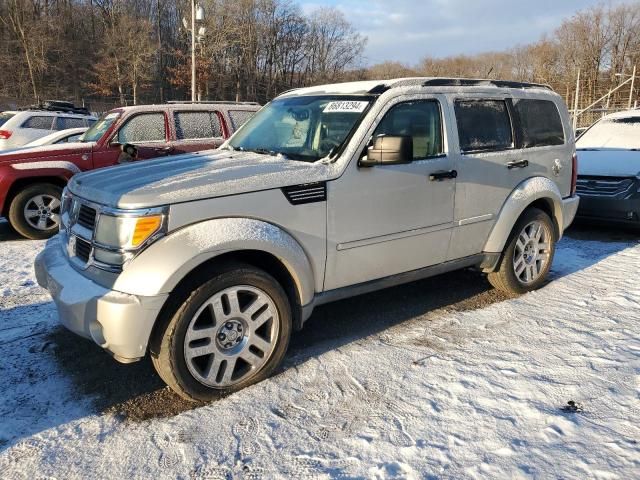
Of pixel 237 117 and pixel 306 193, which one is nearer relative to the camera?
pixel 306 193

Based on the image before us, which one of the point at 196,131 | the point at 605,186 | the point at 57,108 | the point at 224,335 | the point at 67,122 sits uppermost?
the point at 57,108

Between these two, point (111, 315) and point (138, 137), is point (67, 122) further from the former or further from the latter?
point (111, 315)

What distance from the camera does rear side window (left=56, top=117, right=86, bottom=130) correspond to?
1487cm

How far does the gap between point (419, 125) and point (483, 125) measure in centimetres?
75

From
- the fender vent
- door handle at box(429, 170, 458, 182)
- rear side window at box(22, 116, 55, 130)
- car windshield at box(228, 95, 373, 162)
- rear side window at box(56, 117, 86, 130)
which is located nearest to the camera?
the fender vent

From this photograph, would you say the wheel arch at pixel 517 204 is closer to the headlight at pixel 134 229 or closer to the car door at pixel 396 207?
the car door at pixel 396 207

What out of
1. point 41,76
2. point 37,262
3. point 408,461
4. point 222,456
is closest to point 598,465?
point 408,461

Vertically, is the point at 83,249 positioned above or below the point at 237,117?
below

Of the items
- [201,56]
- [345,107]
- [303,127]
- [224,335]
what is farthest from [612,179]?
[201,56]

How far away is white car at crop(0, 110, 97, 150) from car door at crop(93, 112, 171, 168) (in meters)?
7.11

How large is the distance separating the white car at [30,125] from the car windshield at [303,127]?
443 inches

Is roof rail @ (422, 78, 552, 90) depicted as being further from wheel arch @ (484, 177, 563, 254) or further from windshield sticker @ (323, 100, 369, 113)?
wheel arch @ (484, 177, 563, 254)

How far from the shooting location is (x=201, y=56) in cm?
3669

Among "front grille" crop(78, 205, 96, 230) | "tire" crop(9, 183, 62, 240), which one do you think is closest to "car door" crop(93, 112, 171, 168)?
"tire" crop(9, 183, 62, 240)
